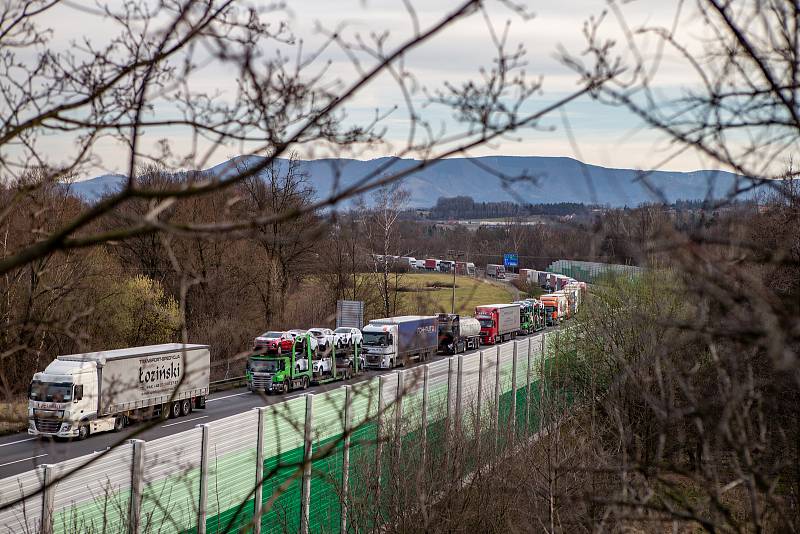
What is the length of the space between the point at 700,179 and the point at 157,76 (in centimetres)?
342

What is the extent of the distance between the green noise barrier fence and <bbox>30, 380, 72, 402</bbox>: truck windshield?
13034 mm

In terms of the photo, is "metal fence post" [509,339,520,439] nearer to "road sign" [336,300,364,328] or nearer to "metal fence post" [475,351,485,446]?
"metal fence post" [475,351,485,446]

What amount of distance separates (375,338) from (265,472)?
29.0 m

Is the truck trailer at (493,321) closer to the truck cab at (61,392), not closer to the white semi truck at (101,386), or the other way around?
the white semi truck at (101,386)

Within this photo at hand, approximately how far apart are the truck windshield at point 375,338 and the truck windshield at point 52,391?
1802 centimetres

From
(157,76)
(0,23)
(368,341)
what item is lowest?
(368,341)

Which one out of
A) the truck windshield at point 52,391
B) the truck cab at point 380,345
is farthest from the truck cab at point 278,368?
the truck windshield at point 52,391

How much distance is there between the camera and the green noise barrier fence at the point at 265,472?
1107 cm

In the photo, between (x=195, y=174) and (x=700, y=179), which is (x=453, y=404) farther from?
(x=195, y=174)

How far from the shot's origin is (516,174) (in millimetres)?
3988

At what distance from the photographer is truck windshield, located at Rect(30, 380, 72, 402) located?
27938 millimetres

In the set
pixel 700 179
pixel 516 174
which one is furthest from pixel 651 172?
pixel 516 174

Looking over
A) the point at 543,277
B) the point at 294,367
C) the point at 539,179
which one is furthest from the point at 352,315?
the point at 539,179

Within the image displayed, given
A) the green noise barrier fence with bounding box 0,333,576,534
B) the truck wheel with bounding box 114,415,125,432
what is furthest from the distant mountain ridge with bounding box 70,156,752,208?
the truck wheel with bounding box 114,415,125,432
